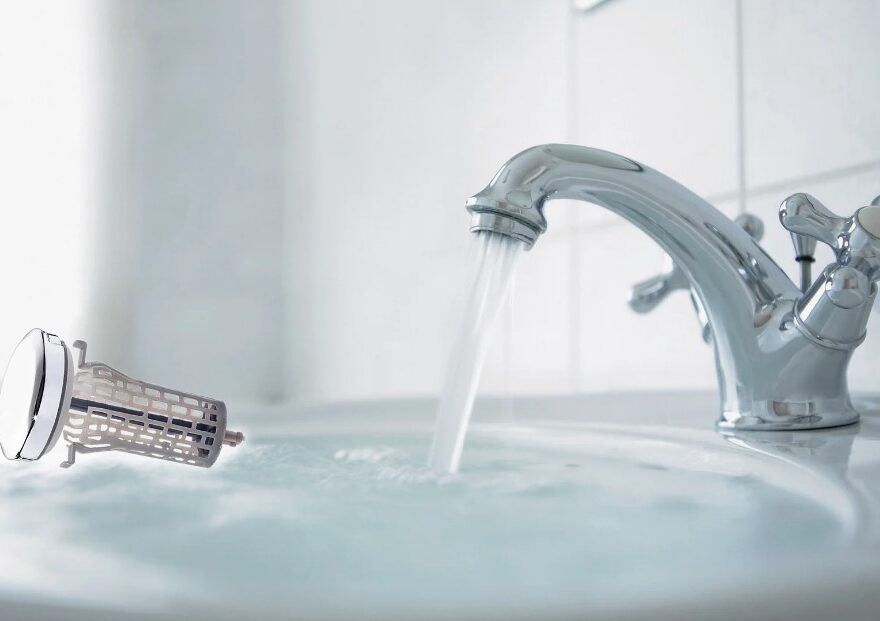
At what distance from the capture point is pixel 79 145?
1.77 metres

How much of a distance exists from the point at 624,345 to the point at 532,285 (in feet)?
0.69

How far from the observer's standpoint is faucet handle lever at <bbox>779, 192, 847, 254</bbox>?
459 mm

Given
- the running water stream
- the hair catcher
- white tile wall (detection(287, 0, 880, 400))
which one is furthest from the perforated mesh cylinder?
white tile wall (detection(287, 0, 880, 400))

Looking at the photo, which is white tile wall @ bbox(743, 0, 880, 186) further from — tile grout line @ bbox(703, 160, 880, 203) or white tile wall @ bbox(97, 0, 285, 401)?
white tile wall @ bbox(97, 0, 285, 401)

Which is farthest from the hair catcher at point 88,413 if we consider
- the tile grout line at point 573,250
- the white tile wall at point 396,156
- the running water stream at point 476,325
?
A: the white tile wall at point 396,156

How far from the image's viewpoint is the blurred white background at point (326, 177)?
3.04 ft

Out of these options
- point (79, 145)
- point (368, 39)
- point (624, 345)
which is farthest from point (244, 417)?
point (79, 145)

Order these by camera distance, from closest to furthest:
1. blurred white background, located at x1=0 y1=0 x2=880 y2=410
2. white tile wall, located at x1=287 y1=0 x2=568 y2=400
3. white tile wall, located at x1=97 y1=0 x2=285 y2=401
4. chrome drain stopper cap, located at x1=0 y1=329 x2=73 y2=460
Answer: chrome drain stopper cap, located at x1=0 y1=329 x2=73 y2=460 < blurred white background, located at x1=0 y1=0 x2=880 y2=410 < white tile wall, located at x1=287 y1=0 x2=568 y2=400 < white tile wall, located at x1=97 y1=0 x2=285 y2=401

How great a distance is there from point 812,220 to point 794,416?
0.38 ft

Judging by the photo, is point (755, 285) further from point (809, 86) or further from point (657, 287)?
point (809, 86)

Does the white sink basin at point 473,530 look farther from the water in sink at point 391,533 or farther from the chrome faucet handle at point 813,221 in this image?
the chrome faucet handle at point 813,221

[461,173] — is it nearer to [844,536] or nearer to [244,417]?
[244,417]

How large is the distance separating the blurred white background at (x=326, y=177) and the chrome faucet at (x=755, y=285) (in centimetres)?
31

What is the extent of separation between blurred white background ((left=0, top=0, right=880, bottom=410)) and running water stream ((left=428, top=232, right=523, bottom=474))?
45 cm
